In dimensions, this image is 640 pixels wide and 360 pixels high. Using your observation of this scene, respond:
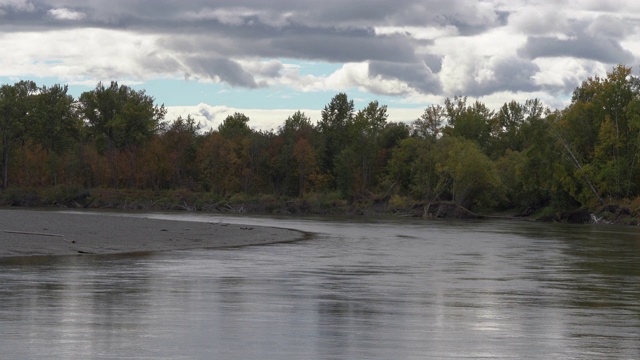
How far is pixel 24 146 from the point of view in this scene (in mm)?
153375

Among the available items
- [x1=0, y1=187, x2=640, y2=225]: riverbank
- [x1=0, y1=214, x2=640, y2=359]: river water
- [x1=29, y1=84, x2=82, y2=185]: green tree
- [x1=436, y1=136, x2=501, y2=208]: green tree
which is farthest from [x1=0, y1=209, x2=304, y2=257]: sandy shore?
[x1=29, y1=84, x2=82, y2=185]: green tree

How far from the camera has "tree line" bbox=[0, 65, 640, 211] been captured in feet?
337

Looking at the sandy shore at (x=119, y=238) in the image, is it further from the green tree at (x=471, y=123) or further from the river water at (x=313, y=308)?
the green tree at (x=471, y=123)

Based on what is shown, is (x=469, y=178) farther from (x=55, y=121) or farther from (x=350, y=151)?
(x=55, y=121)

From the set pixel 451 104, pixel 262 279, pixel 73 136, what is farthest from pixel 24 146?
pixel 262 279

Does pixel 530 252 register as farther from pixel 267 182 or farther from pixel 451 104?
Answer: pixel 451 104

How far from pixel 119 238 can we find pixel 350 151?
308ft

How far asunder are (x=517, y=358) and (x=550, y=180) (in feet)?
303

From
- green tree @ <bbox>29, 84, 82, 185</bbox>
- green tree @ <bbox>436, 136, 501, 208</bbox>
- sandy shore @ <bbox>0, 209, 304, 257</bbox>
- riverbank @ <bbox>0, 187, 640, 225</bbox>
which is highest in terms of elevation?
green tree @ <bbox>29, 84, 82, 185</bbox>

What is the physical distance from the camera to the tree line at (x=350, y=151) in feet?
337

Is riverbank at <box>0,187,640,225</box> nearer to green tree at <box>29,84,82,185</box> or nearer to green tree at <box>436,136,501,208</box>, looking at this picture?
green tree at <box>436,136,501,208</box>

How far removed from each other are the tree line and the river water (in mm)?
69457

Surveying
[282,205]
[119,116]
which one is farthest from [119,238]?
[119,116]

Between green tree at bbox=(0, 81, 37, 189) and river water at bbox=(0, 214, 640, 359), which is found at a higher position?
green tree at bbox=(0, 81, 37, 189)
